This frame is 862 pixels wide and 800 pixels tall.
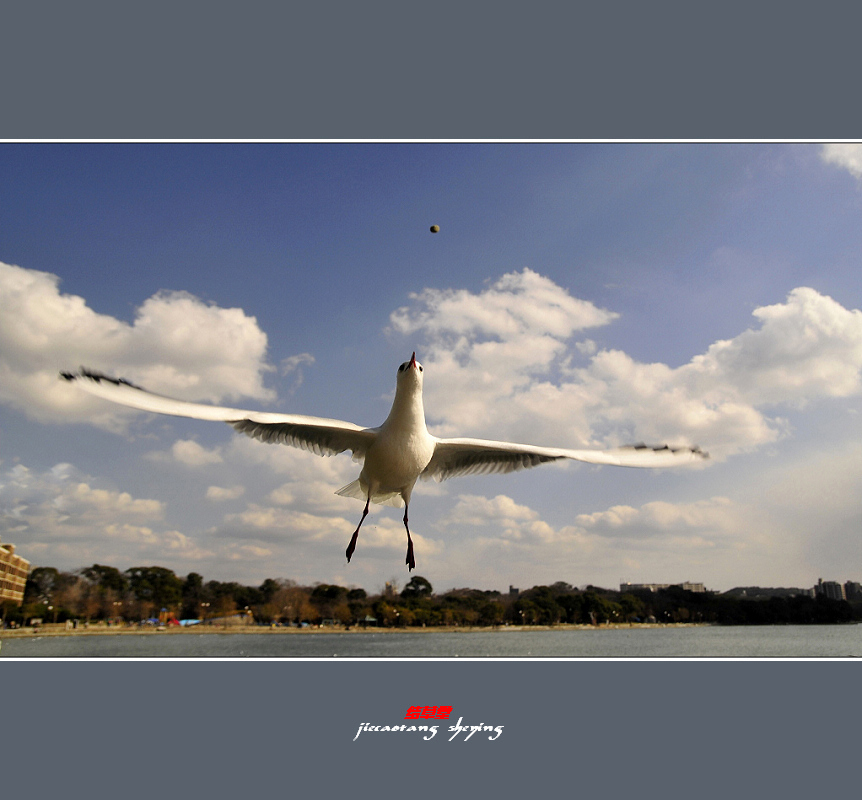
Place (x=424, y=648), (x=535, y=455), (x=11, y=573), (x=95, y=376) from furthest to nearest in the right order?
(x=424, y=648), (x=11, y=573), (x=535, y=455), (x=95, y=376)

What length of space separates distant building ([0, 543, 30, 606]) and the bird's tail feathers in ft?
27.2

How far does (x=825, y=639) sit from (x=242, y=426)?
78.2 ft

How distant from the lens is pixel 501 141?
17.0ft

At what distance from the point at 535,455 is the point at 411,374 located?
4.95 feet

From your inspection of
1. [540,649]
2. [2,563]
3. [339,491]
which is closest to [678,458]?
[339,491]

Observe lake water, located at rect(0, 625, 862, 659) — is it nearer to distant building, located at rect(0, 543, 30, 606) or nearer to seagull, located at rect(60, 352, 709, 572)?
distant building, located at rect(0, 543, 30, 606)

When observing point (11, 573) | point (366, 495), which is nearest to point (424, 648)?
point (11, 573)

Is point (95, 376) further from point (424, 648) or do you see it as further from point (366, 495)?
point (424, 648)

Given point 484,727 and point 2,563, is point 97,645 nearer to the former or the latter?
point 2,563

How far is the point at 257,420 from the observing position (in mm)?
4184

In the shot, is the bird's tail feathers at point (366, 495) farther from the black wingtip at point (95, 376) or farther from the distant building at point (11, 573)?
the distant building at point (11, 573)

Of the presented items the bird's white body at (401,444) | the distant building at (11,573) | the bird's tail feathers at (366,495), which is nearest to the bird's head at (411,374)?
the bird's white body at (401,444)

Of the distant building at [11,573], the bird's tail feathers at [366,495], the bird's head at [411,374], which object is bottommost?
the distant building at [11,573]

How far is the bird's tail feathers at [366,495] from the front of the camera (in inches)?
A: 208
